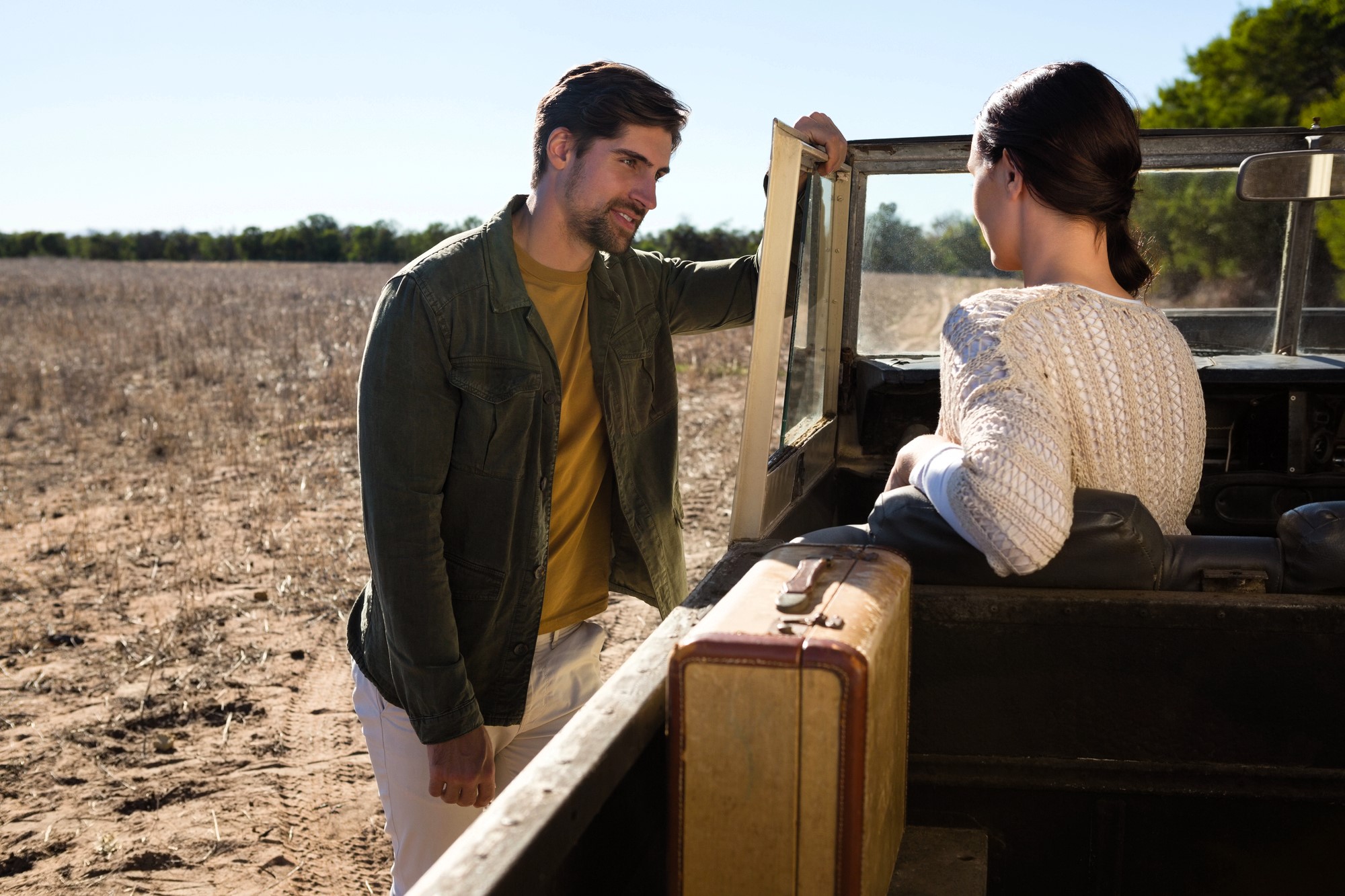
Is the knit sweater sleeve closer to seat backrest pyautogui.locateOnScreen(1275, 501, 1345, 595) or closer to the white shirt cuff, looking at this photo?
the white shirt cuff

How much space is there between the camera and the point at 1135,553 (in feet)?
5.73

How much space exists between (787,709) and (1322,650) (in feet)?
2.87

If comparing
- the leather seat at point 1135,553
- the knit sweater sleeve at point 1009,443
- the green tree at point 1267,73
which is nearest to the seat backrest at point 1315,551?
the leather seat at point 1135,553

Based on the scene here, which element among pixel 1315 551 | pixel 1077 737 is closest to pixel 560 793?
pixel 1077 737

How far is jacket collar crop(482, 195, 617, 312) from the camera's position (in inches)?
93.2

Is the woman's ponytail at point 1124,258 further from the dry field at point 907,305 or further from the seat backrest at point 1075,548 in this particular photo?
the dry field at point 907,305

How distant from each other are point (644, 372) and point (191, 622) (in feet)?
11.4

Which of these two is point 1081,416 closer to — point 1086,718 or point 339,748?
point 1086,718

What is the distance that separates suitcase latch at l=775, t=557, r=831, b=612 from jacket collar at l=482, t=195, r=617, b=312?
0.97 m

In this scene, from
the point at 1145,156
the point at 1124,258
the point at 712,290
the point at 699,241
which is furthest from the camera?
the point at 699,241

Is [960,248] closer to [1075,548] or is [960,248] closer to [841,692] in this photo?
[1075,548]

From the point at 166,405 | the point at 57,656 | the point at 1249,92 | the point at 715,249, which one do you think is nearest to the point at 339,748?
the point at 57,656

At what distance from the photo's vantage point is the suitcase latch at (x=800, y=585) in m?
1.50

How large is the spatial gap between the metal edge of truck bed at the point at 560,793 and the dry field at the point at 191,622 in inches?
81.7
